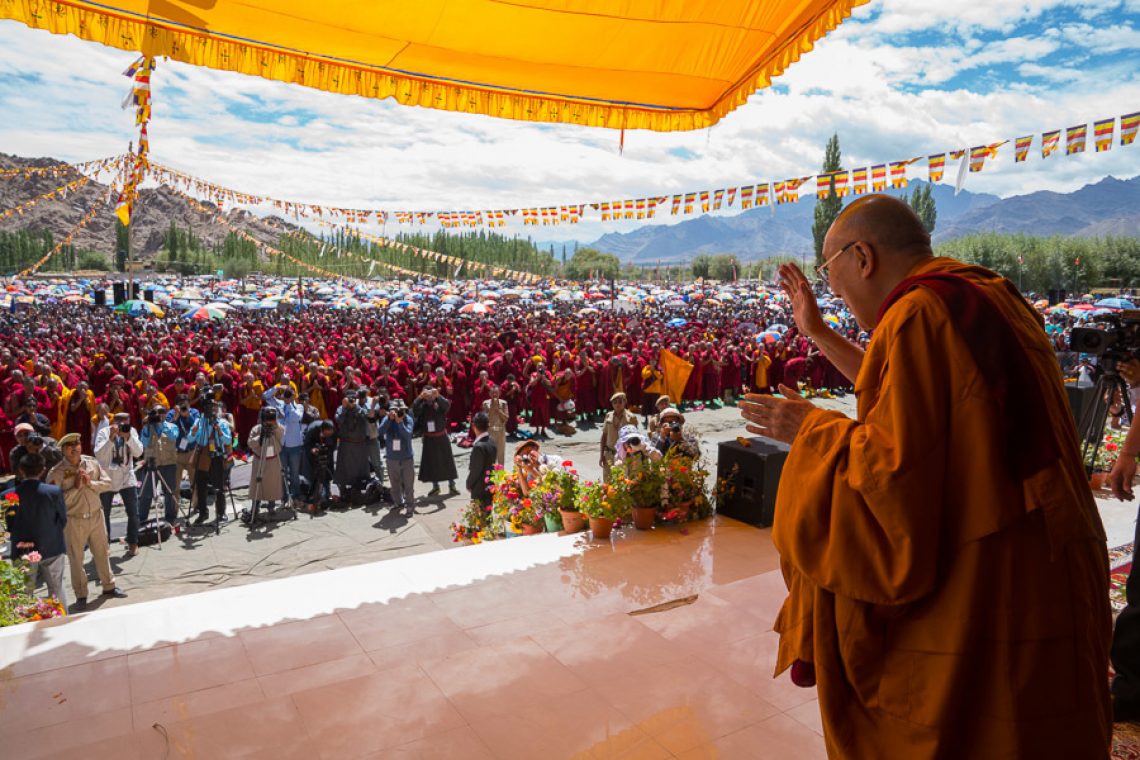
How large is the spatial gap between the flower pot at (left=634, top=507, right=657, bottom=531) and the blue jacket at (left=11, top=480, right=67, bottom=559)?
434 centimetres

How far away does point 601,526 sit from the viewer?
534 cm

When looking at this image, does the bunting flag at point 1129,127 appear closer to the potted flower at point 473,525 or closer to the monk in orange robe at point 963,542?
the potted flower at point 473,525

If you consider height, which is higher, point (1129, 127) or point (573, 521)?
point (1129, 127)

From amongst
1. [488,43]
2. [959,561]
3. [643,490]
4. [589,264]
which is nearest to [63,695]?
[959,561]

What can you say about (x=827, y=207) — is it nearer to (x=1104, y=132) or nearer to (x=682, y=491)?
(x=1104, y=132)

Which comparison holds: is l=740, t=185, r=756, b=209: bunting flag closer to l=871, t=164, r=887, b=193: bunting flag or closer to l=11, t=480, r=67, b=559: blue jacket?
l=871, t=164, r=887, b=193: bunting flag

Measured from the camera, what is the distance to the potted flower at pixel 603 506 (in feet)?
17.6

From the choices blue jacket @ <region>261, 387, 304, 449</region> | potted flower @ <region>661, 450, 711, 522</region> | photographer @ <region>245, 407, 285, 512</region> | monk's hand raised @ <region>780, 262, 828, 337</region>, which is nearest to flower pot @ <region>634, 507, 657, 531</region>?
potted flower @ <region>661, 450, 711, 522</region>

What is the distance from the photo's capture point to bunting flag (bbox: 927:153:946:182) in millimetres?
12391

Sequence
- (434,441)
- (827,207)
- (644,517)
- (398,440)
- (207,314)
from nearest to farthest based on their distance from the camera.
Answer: (644,517), (398,440), (434,441), (207,314), (827,207)

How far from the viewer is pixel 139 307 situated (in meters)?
27.2

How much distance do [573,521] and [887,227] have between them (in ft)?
13.8

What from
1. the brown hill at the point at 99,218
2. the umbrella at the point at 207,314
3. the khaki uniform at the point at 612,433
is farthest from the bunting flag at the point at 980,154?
the brown hill at the point at 99,218

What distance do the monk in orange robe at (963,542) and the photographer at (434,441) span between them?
7.94m
